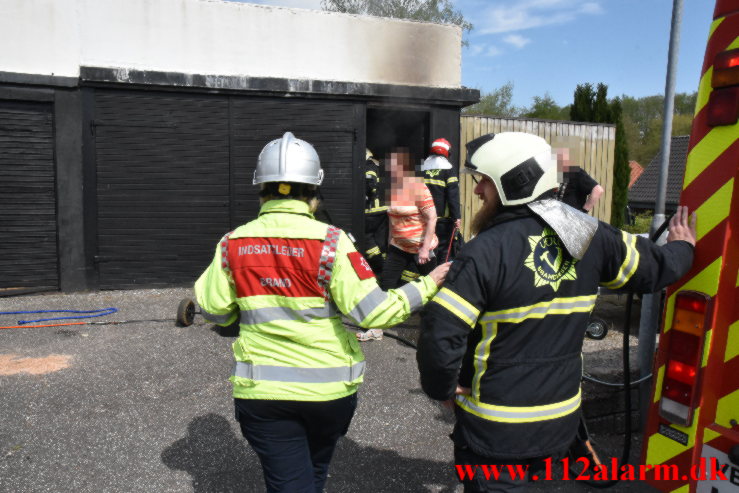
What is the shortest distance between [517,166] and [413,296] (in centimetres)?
64

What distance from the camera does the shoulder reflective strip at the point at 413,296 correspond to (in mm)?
2174

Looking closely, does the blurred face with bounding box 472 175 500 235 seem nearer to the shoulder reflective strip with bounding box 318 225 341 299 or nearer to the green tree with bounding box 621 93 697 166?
the shoulder reflective strip with bounding box 318 225 341 299

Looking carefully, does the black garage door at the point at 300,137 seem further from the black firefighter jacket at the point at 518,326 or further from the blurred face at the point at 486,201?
the black firefighter jacket at the point at 518,326

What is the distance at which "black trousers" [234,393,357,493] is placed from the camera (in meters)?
2.12

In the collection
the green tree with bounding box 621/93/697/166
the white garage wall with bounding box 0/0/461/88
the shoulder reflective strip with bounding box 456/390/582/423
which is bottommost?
the shoulder reflective strip with bounding box 456/390/582/423

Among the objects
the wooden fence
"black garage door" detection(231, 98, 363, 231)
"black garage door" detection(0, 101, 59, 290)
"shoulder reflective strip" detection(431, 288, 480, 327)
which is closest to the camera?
"shoulder reflective strip" detection(431, 288, 480, 327)

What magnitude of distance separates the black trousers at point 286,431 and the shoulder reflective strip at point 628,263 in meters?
1.13

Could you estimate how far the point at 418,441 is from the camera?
3.62 meters

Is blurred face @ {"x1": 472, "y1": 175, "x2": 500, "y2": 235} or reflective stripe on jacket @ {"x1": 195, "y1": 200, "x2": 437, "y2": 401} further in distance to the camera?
reflective stripe on jacket @ {"x1": 195, "y1": 200, "x2": 437, "y2": 401}

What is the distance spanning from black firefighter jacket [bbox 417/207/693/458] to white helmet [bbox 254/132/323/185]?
2.36 ft

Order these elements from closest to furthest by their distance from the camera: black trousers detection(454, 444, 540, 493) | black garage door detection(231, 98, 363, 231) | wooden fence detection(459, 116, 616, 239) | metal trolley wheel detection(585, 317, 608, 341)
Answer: black trousers detection(454, 444, 540, 493) < metal trolley wheel detection(585, 317, 608, 341) < black garage door detection(231, 98, 363, 231) < wooden fence detection(459, 116, 616, 239)

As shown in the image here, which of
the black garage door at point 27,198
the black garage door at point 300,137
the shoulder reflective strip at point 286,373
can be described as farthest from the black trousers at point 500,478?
the black garage door at point 27,198

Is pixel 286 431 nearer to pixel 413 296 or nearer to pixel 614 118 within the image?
pixel 413 296

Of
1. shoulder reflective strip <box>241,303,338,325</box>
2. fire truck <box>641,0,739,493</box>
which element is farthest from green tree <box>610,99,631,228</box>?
shoulder reflective strip <box>241,303,338,325</box>
